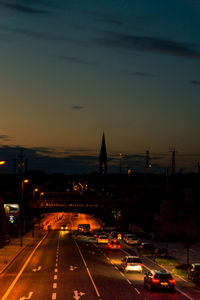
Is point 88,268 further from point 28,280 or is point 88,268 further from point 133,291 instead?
point 133,291

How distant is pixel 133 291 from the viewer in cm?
3544

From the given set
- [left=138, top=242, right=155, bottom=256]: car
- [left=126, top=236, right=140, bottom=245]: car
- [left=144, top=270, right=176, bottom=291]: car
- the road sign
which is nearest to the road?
[left=144, top=270, right=176, bottom=291]: car

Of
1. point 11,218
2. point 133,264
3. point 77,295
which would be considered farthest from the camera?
point 11,218

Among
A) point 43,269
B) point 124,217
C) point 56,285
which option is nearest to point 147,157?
point 124,217

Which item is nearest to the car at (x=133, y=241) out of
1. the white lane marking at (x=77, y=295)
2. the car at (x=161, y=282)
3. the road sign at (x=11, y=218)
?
the road sign at (x=11, y=218)

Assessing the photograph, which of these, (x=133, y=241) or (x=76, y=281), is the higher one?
(x=133, y=241)

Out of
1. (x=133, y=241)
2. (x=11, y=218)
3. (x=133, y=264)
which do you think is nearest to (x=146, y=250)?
(x=133, y=241)

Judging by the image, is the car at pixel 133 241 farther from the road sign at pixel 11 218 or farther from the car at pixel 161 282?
the car at pixel 161 282

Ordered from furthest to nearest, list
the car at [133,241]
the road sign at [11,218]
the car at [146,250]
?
the road sign at [11,218], the car at [133,241], the car at [146,250]

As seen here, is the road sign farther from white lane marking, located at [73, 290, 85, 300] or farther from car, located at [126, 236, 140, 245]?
white lane marking, located at [73, 290, 85, 300]

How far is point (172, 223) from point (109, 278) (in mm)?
31066

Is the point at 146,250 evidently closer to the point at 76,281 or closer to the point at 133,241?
the point at 133,241

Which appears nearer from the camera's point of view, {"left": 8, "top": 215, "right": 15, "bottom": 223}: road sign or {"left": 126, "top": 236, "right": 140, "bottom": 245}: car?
{"left": 126, "top": 236, "right": 140, "bottom": 245}: car

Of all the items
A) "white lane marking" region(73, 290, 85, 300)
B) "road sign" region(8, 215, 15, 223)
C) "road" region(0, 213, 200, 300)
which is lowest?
"road" region(0, 213, 200, 300)
